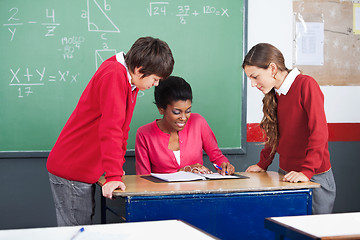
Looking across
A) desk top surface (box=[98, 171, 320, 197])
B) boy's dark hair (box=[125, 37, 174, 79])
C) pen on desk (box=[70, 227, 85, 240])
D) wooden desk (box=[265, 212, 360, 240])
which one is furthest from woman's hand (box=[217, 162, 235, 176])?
pen on desk (box=[70, 227, 85, 240])

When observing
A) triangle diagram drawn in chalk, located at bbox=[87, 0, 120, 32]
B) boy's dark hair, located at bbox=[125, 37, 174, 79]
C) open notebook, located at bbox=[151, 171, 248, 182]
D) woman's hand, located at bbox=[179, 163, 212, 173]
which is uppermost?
triangle diagram drawn in chalk, located at bbox=[87, 0, 120, 32]

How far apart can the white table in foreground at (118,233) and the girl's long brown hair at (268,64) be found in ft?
3.63

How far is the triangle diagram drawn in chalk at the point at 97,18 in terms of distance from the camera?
2.95 meters

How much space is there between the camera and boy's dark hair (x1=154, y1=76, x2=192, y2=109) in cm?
253

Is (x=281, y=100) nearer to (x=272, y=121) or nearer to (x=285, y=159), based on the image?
(x=272, y=121)

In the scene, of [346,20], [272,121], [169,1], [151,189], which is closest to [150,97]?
[169,1]

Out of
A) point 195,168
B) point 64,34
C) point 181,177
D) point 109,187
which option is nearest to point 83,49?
point 64,34

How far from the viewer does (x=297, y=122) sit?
2.14 metres

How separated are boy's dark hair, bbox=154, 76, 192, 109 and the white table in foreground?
128cm

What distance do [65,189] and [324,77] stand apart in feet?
7.58

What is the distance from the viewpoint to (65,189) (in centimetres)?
195

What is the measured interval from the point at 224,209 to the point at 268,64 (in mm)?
787

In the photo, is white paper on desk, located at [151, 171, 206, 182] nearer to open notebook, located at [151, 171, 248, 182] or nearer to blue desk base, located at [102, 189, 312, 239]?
open notebook, located at [151, 171, 248, 182]

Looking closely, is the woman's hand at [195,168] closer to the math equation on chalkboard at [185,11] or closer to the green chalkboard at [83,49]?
the green chalkboard at [83,49]
